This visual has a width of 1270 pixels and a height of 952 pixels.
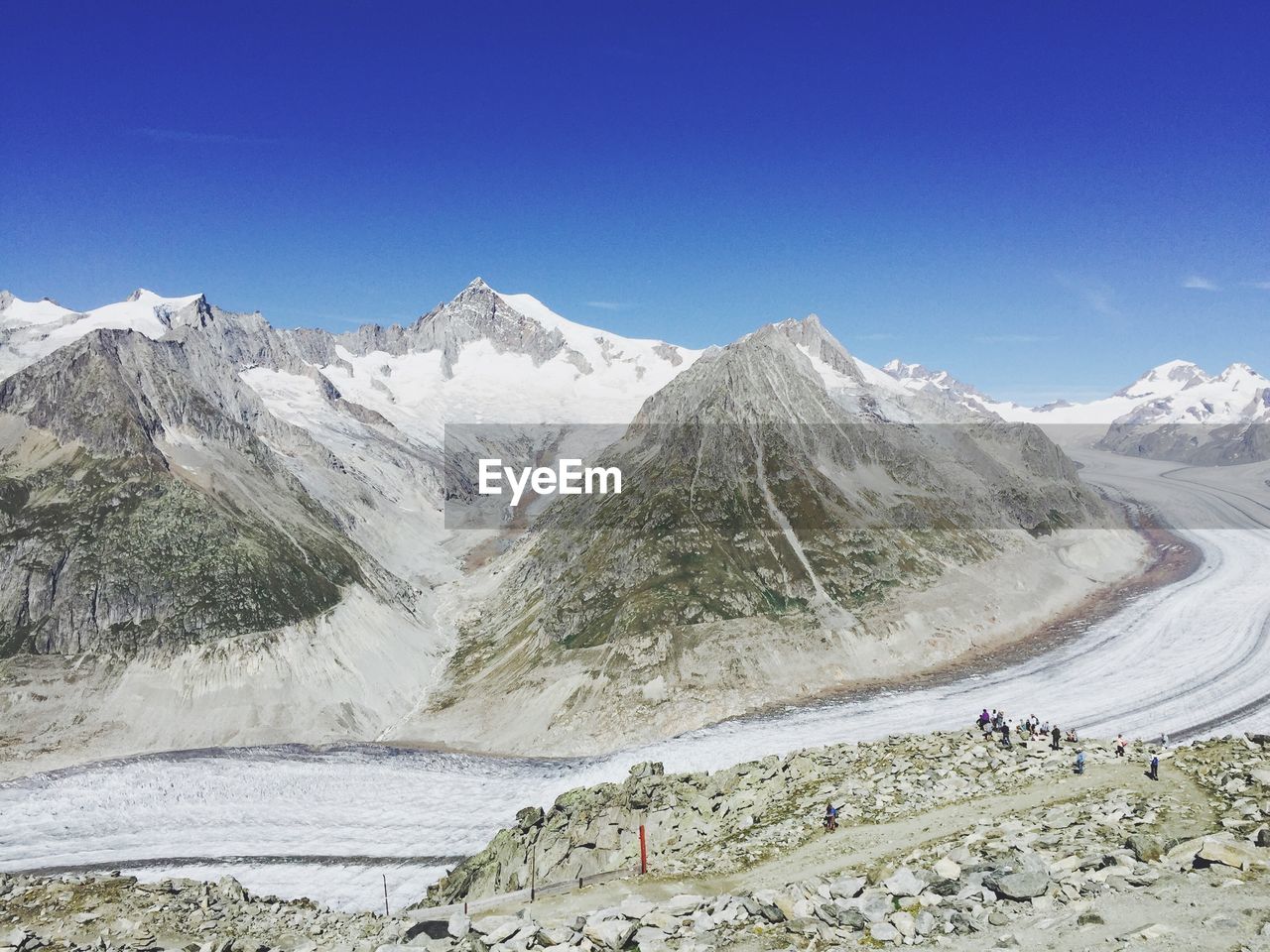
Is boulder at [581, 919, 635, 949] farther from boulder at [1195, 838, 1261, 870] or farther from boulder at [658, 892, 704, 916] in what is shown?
boulder at [1195, 838, 1261, 870]

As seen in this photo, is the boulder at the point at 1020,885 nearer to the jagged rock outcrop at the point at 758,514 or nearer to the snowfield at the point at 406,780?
the snowfield at the point at 406,780

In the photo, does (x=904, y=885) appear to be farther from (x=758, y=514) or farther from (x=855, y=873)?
(x=758, y=514)

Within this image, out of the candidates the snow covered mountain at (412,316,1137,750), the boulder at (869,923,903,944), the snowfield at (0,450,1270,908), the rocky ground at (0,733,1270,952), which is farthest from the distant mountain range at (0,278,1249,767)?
the boulder at (869,923,903,944)

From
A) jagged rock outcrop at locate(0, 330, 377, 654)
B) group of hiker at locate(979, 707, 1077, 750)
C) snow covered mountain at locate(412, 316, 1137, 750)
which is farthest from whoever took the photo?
jagged rock outcrop at locate(0, 330, 377, 654)

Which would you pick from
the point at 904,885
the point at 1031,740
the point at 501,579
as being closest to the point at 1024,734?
the point at 1031,740

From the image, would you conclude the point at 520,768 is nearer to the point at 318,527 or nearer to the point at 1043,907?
the point at 1043,907
